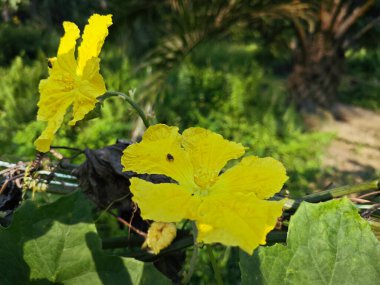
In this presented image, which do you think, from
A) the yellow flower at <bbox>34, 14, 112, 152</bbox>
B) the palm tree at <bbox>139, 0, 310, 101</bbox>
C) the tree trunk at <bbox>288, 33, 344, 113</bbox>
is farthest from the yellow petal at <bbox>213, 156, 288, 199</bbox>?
the tree trunk at <bbox>288, 33, 344, 113</bbox>

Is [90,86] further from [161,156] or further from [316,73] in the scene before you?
[316,73]

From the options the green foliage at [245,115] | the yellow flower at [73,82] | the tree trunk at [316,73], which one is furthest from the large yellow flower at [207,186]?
the tree trunk at [316,73]

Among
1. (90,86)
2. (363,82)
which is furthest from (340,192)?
(363,82)

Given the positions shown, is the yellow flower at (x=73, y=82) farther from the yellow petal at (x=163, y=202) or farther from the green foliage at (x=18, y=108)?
the green foliage at (x=18, y=108)

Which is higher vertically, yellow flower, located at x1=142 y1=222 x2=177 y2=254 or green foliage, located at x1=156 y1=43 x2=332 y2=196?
yellow flower, located at x1=142 y1=222 x2=177 y2=254

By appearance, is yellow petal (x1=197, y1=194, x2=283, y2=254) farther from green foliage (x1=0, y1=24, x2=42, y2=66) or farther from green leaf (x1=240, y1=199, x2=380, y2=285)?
green foliage (x1=0, y1=24, x2=42, y2=66)
